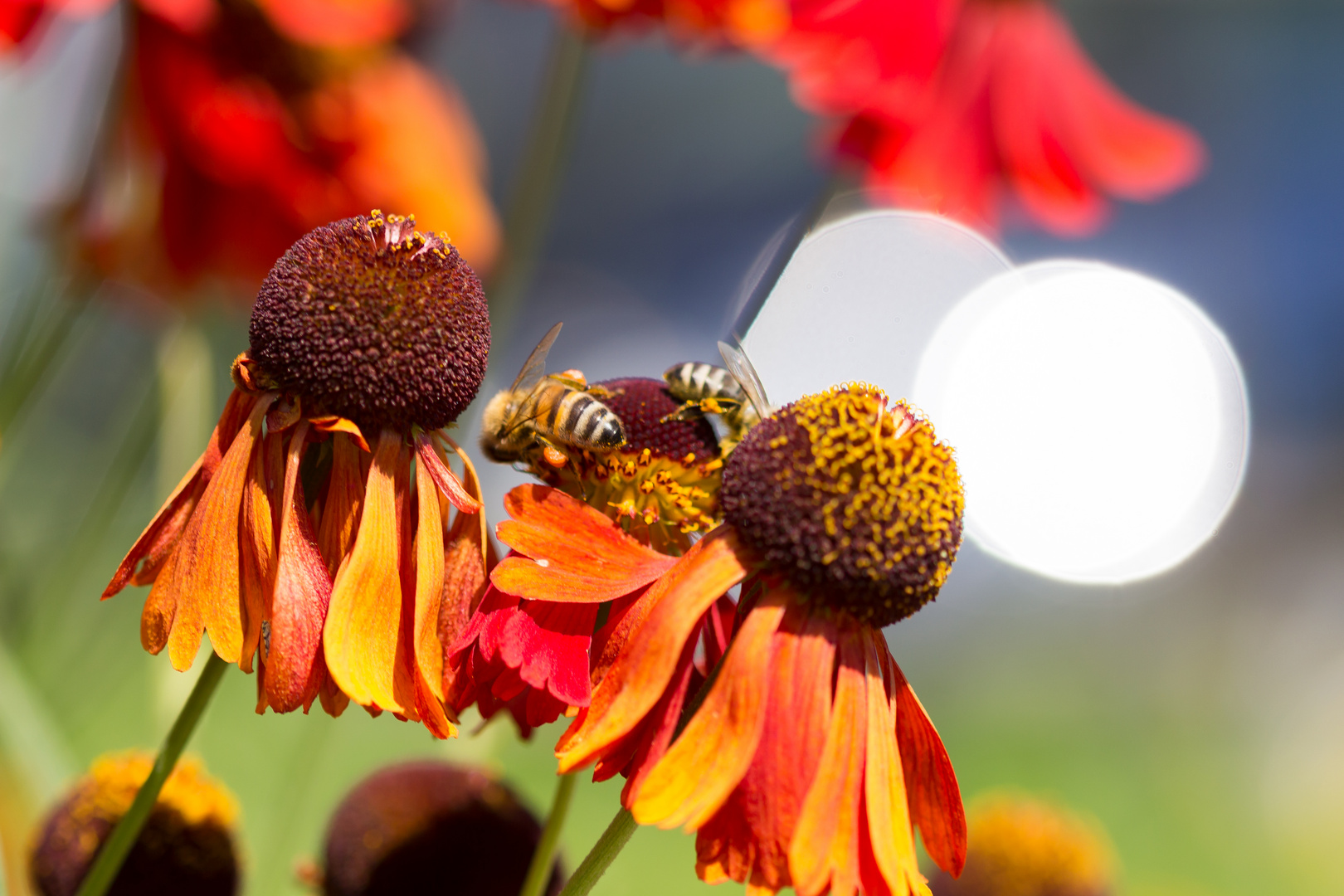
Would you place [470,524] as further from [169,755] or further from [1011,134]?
[1011,134]

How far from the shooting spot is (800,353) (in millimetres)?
524

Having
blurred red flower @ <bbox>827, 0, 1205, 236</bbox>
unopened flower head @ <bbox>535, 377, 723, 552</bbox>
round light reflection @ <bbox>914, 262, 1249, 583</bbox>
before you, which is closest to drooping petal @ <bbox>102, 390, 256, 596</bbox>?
unopened flower head @ <bbox>535, 377, 723, 552</bbox>

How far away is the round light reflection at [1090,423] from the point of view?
268 cm

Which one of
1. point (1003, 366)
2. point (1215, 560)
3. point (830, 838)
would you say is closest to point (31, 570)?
point (830, 838)

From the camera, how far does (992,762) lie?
Result: 2.17 metres

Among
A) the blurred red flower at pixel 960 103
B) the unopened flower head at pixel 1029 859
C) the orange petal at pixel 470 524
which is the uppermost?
the blurred red flower at pixel 960 103

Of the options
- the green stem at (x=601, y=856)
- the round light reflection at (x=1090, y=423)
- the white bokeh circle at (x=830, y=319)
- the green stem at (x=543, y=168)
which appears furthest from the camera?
the round light reflection at (x=1090, y=423)

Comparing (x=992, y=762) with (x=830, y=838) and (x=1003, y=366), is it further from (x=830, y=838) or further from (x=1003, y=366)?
(x=830, y=838)

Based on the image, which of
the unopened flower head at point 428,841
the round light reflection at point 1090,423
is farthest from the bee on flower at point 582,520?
the round light reflection at point 1090,423

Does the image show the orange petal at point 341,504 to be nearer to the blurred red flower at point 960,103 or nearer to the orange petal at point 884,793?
the orange petal at point 884,793

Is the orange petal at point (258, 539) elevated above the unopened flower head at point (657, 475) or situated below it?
below

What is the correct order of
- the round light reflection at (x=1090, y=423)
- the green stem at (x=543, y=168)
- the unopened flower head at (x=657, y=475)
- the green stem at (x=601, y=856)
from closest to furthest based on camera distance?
the green stem at (x=601, y=856) < the unopened flower head at (x=657, y=475) < the green stem at (x=543, y=168) < the round light reflection at (x=1090, y=423)

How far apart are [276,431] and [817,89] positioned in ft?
1.49

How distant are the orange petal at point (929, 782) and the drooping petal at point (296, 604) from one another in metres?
0.16
